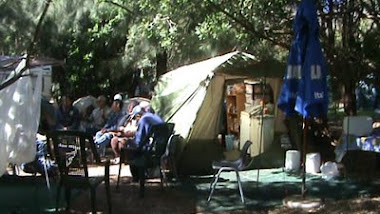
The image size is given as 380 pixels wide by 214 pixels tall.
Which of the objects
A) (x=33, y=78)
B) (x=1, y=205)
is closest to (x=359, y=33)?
(x=33, y=78)

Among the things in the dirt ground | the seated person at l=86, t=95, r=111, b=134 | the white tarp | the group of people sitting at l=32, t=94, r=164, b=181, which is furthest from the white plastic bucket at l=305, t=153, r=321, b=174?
the seated person at l=86, t=95, r=111, b=134

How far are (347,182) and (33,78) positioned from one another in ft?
14.4

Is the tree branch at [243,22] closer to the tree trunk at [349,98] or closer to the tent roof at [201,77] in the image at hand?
the tent roof at [201,77]

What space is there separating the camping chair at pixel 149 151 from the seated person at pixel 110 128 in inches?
113

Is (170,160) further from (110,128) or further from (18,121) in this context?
(110,128)

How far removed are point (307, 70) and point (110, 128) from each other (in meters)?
5.79

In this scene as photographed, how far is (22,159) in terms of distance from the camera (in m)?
6.62

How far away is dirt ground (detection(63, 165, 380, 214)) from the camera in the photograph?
634 centimetres

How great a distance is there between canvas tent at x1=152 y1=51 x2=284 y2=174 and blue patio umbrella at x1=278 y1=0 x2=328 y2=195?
8.25 ft

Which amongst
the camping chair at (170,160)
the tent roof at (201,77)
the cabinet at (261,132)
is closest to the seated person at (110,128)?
the tent roof at (201,77)

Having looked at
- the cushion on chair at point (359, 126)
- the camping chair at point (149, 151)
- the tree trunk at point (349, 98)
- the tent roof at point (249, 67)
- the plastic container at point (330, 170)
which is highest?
the tent roof at point (249, 67)

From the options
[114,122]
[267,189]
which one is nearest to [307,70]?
[267,189]

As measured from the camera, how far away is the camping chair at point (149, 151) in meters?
7.59

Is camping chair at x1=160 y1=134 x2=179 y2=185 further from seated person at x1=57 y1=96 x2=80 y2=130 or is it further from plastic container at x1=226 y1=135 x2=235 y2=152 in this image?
seated person at x1=57 y1=96 x2=80 y2=130
